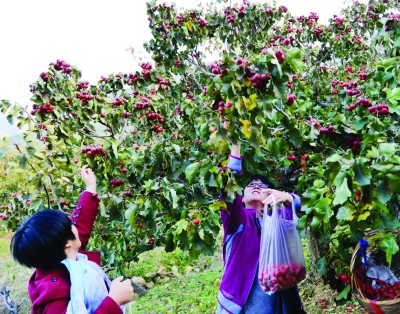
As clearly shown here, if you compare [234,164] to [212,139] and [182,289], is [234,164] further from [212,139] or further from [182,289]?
[182,289]

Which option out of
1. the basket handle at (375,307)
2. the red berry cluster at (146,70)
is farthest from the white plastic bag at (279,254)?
the red berry cluster at (146,70)

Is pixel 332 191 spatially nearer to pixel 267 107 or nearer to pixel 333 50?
pixel 267 107

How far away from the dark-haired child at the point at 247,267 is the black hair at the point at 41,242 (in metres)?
0.90

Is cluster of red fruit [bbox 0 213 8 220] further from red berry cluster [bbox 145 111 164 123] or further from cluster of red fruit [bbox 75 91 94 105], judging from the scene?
red berry cluster [bbox 145 111 164 123]

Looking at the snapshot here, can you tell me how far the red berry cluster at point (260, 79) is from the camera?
1.62m

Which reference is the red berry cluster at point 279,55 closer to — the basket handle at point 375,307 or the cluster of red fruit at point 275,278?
the cluster of red fruit at point 275,278

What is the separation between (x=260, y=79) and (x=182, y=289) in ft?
19.8

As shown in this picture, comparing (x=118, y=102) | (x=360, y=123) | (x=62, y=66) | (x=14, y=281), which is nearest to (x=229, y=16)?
(x=118, y=102)

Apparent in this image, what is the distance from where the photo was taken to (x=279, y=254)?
2.15 m

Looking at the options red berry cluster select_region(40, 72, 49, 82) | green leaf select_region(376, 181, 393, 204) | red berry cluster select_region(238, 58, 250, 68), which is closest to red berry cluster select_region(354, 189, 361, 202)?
green leaf select_region(376, 181, 393, 204)

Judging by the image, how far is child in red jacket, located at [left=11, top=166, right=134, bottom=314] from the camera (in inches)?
60.0

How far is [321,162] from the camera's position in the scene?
2467 mm

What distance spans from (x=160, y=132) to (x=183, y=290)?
16.1 ft

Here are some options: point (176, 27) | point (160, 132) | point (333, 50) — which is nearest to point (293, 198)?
point (160, 132)
